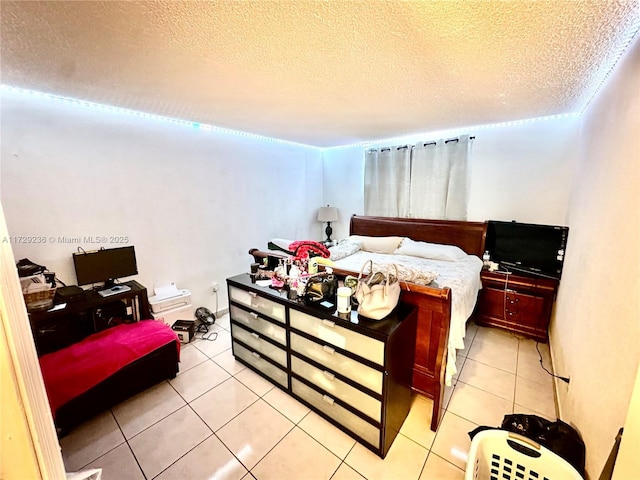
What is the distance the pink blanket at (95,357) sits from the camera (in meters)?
1.72

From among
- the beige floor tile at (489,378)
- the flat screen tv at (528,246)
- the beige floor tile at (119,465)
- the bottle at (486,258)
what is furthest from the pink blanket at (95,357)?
the flat screen tv at (528,246)

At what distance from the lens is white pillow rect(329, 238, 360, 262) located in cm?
332

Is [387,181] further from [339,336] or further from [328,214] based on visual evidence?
[339,336]

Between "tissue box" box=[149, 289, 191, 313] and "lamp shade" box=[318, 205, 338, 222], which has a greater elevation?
"lamp shade" box=[318, 205, 338, 222]

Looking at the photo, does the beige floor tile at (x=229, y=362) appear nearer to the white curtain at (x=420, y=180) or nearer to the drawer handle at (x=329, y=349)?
the drawer handle at (x=329, y=349)

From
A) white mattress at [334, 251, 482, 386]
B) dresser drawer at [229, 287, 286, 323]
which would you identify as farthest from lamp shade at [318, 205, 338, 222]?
dresser drawer at [229, 287, 286, 323]

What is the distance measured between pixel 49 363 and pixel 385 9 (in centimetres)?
286

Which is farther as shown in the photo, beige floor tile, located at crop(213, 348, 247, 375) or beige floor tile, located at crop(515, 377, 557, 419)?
beige floor tile, located at crop(213, 348, 247, 375)

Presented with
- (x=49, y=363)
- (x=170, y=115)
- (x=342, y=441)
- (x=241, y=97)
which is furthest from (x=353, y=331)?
(x=170, y=115)

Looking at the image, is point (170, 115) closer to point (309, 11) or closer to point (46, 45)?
point (46, 45)

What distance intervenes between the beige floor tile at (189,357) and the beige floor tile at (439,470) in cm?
200

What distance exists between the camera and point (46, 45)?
4.43 ft

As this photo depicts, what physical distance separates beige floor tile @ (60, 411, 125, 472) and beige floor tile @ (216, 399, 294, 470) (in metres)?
0.68

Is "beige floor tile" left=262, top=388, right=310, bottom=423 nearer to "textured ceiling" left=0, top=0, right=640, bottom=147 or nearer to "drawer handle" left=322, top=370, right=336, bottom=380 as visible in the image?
"drawer handle" left=322, top=370, right=336, bottom=380
